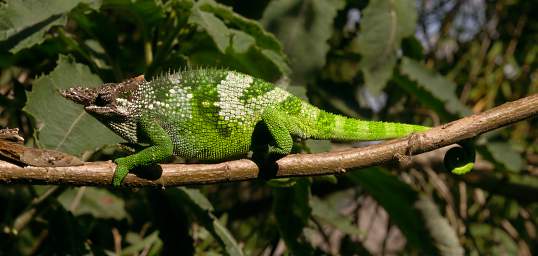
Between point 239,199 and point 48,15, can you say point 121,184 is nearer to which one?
point 48,15

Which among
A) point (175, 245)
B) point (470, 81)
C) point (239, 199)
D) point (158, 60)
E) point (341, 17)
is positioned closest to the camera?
point (158, 60)

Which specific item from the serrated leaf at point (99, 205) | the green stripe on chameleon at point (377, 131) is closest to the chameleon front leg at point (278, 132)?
the green stripe on chameleon at point (377, 131)

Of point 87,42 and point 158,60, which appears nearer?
point 158,60

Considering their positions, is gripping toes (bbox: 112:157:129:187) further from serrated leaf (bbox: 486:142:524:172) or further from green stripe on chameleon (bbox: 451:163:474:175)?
serrated leaf (bbox: 486:142:524:172)

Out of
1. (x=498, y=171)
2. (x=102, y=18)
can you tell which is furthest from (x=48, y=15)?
(x=498, y=171)

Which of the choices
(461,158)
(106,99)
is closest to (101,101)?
(106,99)

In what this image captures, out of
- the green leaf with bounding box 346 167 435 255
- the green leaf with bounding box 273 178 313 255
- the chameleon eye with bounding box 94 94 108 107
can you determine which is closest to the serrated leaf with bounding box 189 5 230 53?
the chameleon eye with bounding box 94 94 108 107

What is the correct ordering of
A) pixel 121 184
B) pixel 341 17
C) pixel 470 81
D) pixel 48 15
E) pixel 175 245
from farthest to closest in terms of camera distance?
pixel 470 81 < pixel 341 17 < pixel 175 245 < pixel 48 15 < pixel 121 184

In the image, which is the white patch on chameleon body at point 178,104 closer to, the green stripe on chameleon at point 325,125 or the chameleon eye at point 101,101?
the chameleon eye at point 101,101
